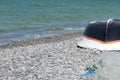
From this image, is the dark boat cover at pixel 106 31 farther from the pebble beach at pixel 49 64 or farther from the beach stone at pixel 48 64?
the beach stone at pixel 48 64

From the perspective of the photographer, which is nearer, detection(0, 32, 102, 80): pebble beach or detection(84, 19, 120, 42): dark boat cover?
detection(0, 32, 102, 80): pebble beach

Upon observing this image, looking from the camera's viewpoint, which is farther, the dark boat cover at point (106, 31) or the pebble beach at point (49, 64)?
the dark boat cover at point (106, 31)

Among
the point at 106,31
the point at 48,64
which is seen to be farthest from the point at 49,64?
the point at 106,31

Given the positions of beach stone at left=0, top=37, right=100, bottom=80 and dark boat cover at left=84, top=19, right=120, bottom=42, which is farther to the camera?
dark boat cover at left=84, top=19, right=120, bottom=42

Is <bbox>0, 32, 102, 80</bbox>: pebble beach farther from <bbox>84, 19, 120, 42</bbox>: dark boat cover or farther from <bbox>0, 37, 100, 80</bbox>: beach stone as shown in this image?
<bbox>84, 19, 120, 42</bbox>: dark boat cover

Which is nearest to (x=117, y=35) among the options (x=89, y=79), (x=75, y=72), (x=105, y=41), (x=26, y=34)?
(x=105, y=41)

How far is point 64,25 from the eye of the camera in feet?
114

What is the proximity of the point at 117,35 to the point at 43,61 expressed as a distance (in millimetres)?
4594

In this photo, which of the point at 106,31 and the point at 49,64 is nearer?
the point at 49,64

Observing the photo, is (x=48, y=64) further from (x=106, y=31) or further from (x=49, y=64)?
(x=106, y=31)

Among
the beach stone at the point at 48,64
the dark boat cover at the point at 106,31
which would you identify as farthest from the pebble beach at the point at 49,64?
the dark boat cover at the point at 106,31

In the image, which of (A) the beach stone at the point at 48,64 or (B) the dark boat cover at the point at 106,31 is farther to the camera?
(B) the dark boat cover at the point at 106,31

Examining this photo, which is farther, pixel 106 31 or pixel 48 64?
A: pixel 106 31

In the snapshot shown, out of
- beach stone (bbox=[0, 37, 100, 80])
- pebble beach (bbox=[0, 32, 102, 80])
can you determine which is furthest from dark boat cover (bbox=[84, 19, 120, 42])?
beach stone (bbox=[0, 37, 100, 80])
